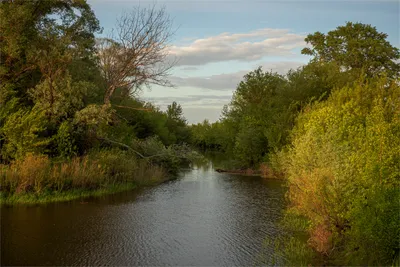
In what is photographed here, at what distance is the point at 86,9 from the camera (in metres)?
28.4

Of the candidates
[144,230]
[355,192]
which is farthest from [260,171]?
[355,192]

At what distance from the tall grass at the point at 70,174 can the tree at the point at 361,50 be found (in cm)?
2474

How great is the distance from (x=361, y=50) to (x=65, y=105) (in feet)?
97.7

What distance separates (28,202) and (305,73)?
2567 centimetres

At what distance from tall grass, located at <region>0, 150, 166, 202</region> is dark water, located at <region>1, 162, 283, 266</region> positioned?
143 cm

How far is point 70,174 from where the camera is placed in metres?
20.2

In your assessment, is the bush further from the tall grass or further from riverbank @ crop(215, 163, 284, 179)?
riverbank @ crop(215, 163, 284, 179)

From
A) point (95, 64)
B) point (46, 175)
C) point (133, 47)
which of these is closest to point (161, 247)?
point (46, 175)

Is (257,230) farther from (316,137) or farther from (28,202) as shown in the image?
(28,202)

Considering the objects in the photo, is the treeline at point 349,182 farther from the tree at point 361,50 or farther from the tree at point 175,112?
the tree at point 175,112

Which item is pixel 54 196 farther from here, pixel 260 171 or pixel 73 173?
pixel 260 171

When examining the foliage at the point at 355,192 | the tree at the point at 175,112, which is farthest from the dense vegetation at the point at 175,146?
the tree at the point at 175,112

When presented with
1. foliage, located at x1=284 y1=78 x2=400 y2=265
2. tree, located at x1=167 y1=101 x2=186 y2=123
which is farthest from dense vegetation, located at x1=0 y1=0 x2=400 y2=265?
tree, located at x1=167 y1=101 x2=186 y2=123

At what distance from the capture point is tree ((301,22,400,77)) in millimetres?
37719
